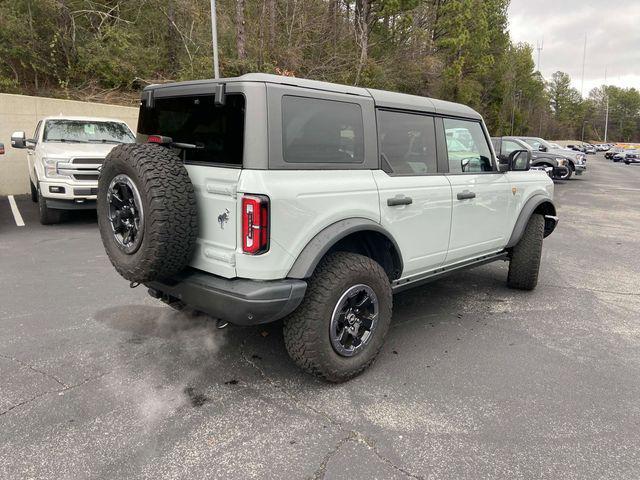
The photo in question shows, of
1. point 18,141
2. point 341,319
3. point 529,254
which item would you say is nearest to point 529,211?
point 529,254

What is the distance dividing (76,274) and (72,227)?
3205 mm

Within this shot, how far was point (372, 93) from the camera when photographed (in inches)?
137

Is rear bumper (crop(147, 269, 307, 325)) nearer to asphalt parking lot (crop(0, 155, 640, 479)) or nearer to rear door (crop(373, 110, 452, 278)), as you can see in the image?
asphalt parking lot (crop(0, 155, 640, 479))

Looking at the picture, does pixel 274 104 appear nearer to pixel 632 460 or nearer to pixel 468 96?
pixel 632 460

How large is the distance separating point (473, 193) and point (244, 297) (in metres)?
2.41

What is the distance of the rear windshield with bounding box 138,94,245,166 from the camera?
9.23 feet

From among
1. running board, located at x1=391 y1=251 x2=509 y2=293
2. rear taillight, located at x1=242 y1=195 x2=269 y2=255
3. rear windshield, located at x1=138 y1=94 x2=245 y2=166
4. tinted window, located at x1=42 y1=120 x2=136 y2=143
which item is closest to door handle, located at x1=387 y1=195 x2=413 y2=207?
running board, located at x1=391 y1=251 x2=509 y2=293

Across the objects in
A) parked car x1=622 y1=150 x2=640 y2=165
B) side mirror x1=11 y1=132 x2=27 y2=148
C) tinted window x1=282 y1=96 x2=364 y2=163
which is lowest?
tinted window x1=282 y1=96 x2=364 y2=163

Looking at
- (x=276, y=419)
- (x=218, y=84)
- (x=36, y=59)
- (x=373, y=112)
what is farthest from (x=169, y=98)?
(x=36, y=59)

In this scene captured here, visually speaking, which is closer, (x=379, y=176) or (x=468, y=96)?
(x=379, y=176)

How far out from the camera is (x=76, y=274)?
5.59m

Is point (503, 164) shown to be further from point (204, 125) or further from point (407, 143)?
point (204, 125)

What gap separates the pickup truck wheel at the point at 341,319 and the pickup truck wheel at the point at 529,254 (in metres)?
2.34

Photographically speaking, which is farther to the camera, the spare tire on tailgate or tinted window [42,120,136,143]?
tinted window [42,120,136,143]
